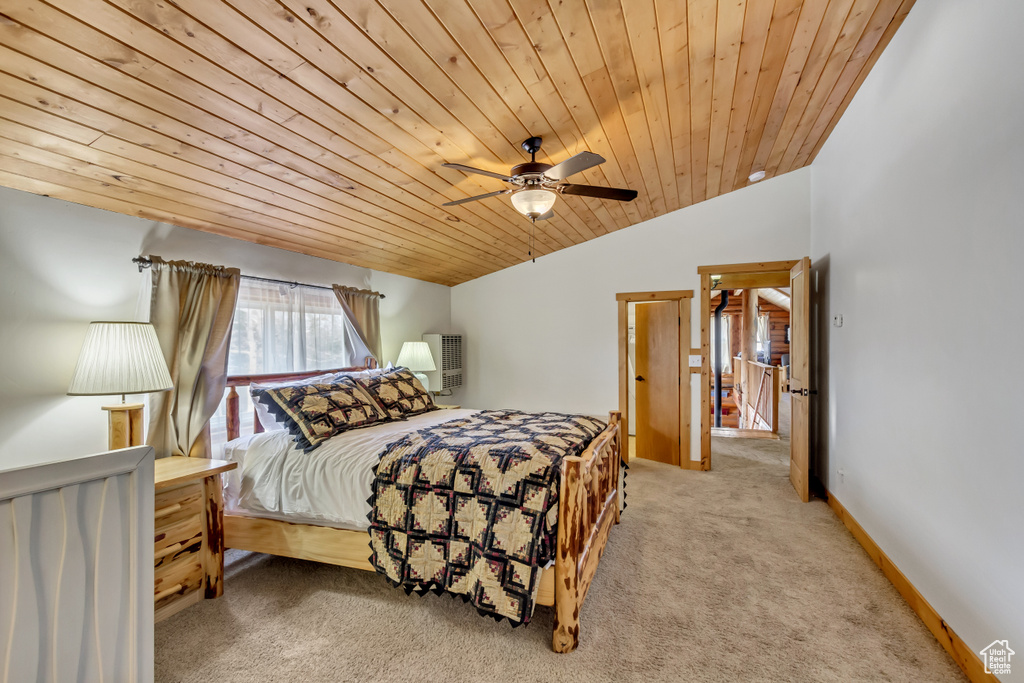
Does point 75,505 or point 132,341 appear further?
point 132,341

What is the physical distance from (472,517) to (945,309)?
7.47ft

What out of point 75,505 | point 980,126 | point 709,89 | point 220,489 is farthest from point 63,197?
point 980,126

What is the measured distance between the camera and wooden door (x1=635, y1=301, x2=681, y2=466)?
482 centimetres

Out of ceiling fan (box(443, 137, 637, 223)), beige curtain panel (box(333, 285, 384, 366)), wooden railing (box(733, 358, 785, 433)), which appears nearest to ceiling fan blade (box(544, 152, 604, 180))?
ceiling fan (box(443, 137, 637, 223))

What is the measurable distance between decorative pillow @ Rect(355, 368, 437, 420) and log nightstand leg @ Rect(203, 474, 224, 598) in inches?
44.5

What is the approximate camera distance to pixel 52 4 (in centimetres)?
131

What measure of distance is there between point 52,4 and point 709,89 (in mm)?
2784

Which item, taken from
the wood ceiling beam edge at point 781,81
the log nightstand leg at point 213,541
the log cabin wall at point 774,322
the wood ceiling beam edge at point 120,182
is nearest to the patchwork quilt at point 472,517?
the log nightstand leg at point 213,541

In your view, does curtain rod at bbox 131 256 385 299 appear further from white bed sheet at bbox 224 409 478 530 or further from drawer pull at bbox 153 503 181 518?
drawer pull at bbox 153 503 181 518

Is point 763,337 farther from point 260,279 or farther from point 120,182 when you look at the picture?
point 120,182

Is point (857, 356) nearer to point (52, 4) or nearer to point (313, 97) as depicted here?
point (313, 97)

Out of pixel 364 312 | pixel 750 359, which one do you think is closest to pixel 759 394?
pixel 750 359

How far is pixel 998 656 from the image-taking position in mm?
1572

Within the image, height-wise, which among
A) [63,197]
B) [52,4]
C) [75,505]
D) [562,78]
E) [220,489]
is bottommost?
[220,489]
